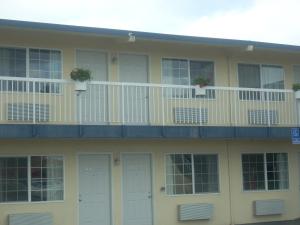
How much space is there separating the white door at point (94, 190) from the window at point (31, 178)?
641mm

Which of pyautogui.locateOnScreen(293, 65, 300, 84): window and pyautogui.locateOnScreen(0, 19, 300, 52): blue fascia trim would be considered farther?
pyautogui.locateOnScreen(293, 65, 300, 84): window

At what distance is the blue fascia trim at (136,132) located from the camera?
515 inches

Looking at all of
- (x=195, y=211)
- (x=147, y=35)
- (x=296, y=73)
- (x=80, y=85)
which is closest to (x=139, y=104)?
(x=147, y=35)

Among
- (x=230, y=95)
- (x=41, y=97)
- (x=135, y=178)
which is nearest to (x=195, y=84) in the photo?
(x=230, y=95)

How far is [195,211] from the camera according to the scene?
51.6 ft

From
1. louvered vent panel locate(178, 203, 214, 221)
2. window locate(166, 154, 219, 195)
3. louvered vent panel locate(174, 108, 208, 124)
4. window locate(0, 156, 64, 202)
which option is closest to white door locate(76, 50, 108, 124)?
window locate(0, 156, 64, 202)

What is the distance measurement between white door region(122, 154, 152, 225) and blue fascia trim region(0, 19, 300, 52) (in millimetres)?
3523

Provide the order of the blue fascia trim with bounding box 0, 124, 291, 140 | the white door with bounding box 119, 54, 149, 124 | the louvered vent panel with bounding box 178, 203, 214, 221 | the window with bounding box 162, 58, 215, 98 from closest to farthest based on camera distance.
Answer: the blue fascia trim with bounding box 0, 124, 291, 140 → the white door with bounding box 119, 54, 149, 124 → the louvered vent panel with bounding box 178, 203, 214, 221 → the window with bounding box 162, 58, 215, 98

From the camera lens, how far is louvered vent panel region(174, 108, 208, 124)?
1577 cm

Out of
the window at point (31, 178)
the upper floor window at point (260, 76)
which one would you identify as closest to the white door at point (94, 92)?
the window at point (31, 178)

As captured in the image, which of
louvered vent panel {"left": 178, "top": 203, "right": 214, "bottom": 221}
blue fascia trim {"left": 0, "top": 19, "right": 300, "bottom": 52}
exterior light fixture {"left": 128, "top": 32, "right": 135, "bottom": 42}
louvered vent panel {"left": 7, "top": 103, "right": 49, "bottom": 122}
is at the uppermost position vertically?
blue fascia trim {"left": 0, "top": 19, "right": 300, "bottom": 52}

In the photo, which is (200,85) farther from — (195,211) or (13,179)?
(13,179)

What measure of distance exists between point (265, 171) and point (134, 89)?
5252 mm

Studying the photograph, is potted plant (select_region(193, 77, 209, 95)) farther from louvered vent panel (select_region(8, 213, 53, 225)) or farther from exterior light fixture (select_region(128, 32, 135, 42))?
louvered vent panel (select_region(8, 213, 53, 225))
